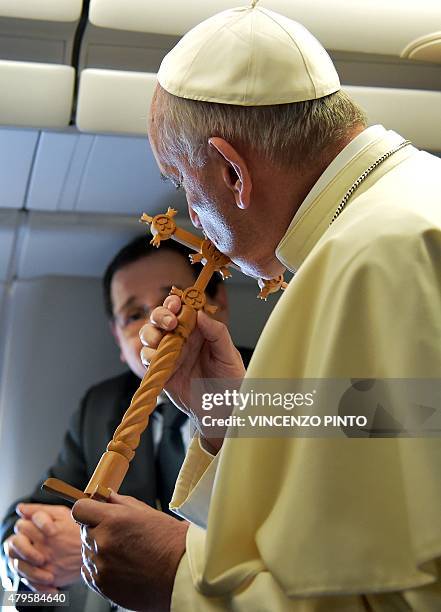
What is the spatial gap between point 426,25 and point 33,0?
77 centimetres

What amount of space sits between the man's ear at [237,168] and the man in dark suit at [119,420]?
1.35 metres

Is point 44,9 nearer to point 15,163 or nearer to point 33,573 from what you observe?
point 15,163

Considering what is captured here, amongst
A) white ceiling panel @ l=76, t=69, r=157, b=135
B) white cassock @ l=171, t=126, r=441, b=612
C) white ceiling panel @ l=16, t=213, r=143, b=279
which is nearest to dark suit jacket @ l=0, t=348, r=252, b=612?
white ceiling panel @ l=16, t=213, r=143, b=279

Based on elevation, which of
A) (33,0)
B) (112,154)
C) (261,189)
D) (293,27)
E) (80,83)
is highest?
(293,27)

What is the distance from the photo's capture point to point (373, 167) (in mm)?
1114

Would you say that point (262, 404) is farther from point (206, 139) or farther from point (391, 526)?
point (206, 139)

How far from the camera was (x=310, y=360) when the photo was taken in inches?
37.1

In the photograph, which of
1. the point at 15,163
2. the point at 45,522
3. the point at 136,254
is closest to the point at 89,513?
the point at 45,522

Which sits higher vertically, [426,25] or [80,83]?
[426,25]

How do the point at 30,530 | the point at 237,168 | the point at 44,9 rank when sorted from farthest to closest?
the point at 30,530
the point at 44,9
the point at 237,168

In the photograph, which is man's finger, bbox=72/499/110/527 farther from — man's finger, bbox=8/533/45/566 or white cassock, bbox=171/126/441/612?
man's finger, bbox=8/533/45/566

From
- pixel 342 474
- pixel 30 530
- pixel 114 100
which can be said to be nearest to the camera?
pixel 342 474

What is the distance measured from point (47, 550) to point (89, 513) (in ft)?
4.69

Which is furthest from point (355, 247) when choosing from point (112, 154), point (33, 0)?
point (112, 154)
